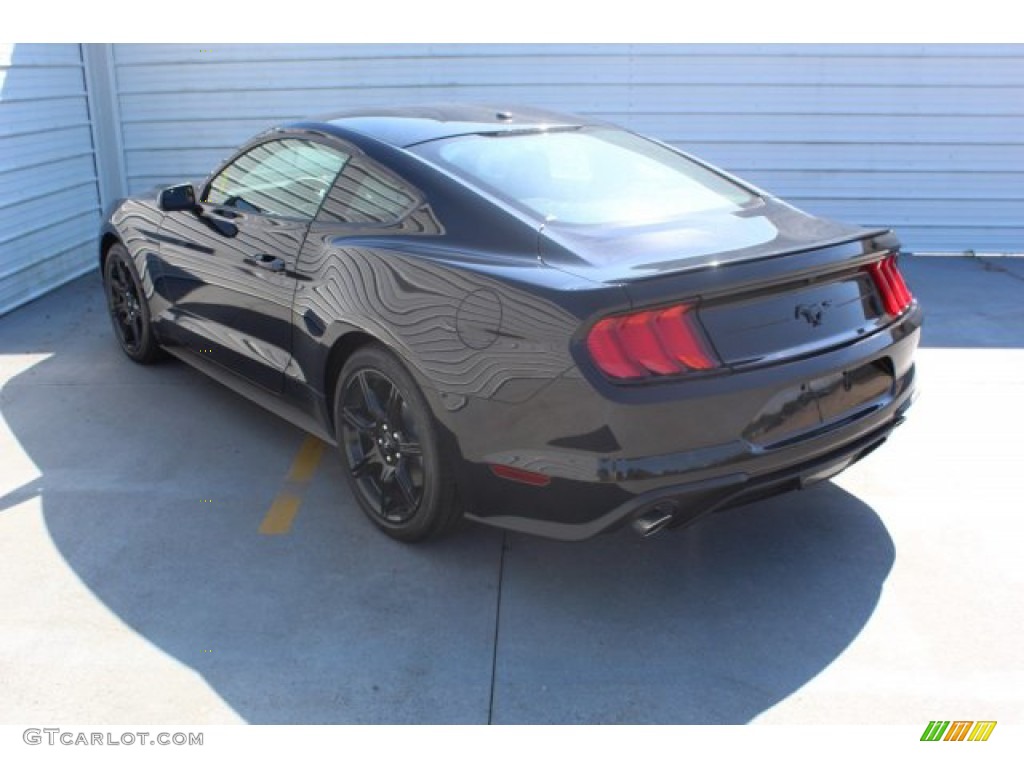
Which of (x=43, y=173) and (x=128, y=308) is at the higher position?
(x=43, y=173)

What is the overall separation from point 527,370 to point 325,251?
1240 mm

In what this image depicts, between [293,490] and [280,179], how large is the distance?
1.38 meters

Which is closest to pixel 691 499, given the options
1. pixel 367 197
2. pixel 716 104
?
pixel 367 197

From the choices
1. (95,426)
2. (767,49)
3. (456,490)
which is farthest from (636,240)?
(767,49)

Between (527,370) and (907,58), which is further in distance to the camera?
(907,58)

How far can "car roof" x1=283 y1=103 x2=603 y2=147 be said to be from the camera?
3.82 meters

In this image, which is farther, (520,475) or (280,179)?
(280,179)

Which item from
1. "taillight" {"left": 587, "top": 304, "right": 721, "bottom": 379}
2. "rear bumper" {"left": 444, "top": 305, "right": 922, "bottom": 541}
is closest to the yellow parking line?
"rear bumper" {"left": 444, "top": 305, "right": 922, "bottom": 541}

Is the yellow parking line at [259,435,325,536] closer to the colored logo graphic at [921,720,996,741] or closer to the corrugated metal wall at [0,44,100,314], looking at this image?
the colored logo graphic at [921,720,996,741]

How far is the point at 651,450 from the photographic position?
108 inches

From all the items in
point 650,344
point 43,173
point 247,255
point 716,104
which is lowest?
point 43,173

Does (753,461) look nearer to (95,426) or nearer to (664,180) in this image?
(664,180)

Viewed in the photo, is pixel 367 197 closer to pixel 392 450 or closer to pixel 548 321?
pixel 392 450

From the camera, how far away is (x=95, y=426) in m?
4.73
